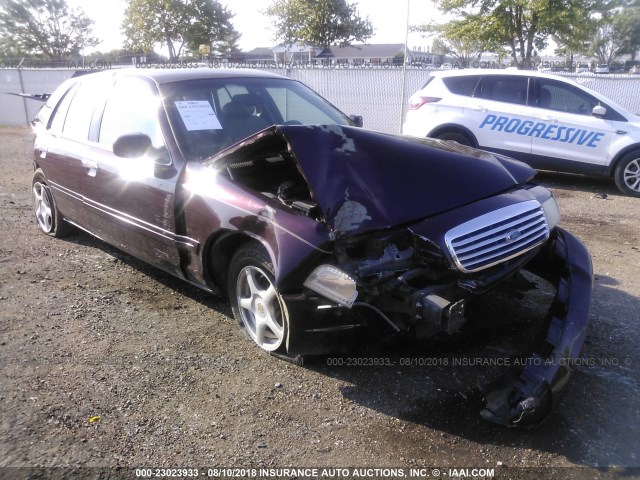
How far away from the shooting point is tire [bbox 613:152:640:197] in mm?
8289

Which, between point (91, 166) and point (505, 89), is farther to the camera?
point (505, 89)

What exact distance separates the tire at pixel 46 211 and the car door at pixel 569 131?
6.87 metres

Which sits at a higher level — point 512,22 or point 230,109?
point 512,22

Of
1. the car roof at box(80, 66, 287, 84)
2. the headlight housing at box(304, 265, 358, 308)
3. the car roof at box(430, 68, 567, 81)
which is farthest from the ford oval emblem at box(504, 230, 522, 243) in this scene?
the car roof at box(430, 68, 567, 81)

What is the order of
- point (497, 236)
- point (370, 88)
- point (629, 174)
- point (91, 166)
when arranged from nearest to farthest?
point (497, 236) → point (91, 166) → point (629, 174) → point (370, 88)

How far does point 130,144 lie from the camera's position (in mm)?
4008

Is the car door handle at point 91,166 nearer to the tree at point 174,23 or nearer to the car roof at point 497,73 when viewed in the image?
the car roof at point 497,73

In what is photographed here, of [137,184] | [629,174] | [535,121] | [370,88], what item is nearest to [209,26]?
[370,88]

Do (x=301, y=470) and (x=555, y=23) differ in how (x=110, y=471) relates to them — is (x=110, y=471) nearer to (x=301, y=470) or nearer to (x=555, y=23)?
(x=301, y=470)

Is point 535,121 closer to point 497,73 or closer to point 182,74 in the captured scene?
point 497,73

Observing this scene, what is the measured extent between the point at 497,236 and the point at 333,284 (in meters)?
0.97

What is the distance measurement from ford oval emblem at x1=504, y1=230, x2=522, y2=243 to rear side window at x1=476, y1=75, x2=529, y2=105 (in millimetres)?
6471

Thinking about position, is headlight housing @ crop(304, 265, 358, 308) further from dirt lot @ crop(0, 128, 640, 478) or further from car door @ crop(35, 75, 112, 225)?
car door @ crop(35, 75, 112, 225)

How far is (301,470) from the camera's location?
2.61m
